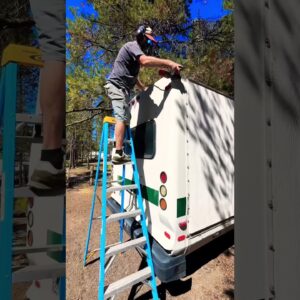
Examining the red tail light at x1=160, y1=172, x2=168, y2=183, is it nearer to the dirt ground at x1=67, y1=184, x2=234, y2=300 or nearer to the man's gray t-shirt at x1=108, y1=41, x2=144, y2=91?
the man's gray t-shirt at x1=108, y1=41, x2=144, y2=91

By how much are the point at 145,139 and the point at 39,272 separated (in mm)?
3280

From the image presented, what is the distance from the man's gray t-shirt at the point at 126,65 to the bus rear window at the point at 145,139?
604 mm

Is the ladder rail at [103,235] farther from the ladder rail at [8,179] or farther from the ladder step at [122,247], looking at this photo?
the ladder rail at [8,179]

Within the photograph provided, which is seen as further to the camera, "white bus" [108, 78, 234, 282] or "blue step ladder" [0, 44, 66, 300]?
"white bus" [108, 78, 234, 282]

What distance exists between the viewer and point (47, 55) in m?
0.96

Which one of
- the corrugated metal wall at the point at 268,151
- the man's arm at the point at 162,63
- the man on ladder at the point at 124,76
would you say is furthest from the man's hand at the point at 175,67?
the corrugated metal wall at the point at 268,151

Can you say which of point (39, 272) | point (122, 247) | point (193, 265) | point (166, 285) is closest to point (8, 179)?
point (39, 272)

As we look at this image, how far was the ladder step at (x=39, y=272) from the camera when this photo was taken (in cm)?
98

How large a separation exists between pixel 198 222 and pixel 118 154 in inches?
52.4

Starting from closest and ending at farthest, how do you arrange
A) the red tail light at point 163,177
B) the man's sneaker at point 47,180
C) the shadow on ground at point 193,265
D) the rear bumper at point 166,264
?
1. the man's sneaker at point 47,180
2. the rear bumper at point 166,264
3. the red tail light at point 163,177
4. the shadow on ground at point 193,265

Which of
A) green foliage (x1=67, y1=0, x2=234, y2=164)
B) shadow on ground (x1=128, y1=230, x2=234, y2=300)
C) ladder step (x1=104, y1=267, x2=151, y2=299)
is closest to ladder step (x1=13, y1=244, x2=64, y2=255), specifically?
ladder step (x1=104, y1=267, x2=151, y2=299)

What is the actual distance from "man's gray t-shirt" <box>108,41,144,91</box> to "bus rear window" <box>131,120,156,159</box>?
1.98ft

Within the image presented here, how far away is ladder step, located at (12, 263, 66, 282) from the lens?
98 centimetres

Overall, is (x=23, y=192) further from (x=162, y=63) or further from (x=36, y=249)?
(x=162, y=63)
